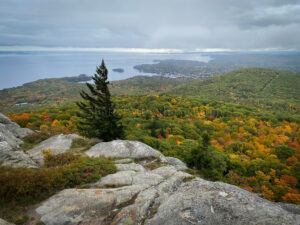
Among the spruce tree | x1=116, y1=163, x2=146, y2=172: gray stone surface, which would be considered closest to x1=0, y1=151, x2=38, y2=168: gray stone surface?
x1=116, y1=163, x2=146, y2=172: gray stone surface

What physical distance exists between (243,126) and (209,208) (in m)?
88.5

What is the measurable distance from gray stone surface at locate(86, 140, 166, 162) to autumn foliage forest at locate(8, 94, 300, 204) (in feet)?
17.8

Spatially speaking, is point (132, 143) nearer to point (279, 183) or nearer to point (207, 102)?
point (279, 183)

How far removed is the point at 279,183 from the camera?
126 feet

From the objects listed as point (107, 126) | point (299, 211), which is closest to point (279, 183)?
point (299, 211)

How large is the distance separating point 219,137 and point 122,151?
225 feet

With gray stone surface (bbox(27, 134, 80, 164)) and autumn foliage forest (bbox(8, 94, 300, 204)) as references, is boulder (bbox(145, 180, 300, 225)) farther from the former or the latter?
gray stone surface (bbox(27, 134, 80, 164))

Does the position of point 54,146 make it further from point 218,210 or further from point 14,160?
point 218,210

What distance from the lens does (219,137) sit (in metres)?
72.6

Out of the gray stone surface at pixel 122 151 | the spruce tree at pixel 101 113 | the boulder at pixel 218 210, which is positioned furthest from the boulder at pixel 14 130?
the boulder at pixel 218 210

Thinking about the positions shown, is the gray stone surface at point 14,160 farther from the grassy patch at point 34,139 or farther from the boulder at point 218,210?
the boulder at point 218,210

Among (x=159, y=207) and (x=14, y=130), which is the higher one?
(x=14, y=130)

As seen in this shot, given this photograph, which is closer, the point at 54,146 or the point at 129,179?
the point at 129,179

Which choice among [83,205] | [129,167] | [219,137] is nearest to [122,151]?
[129,167]
